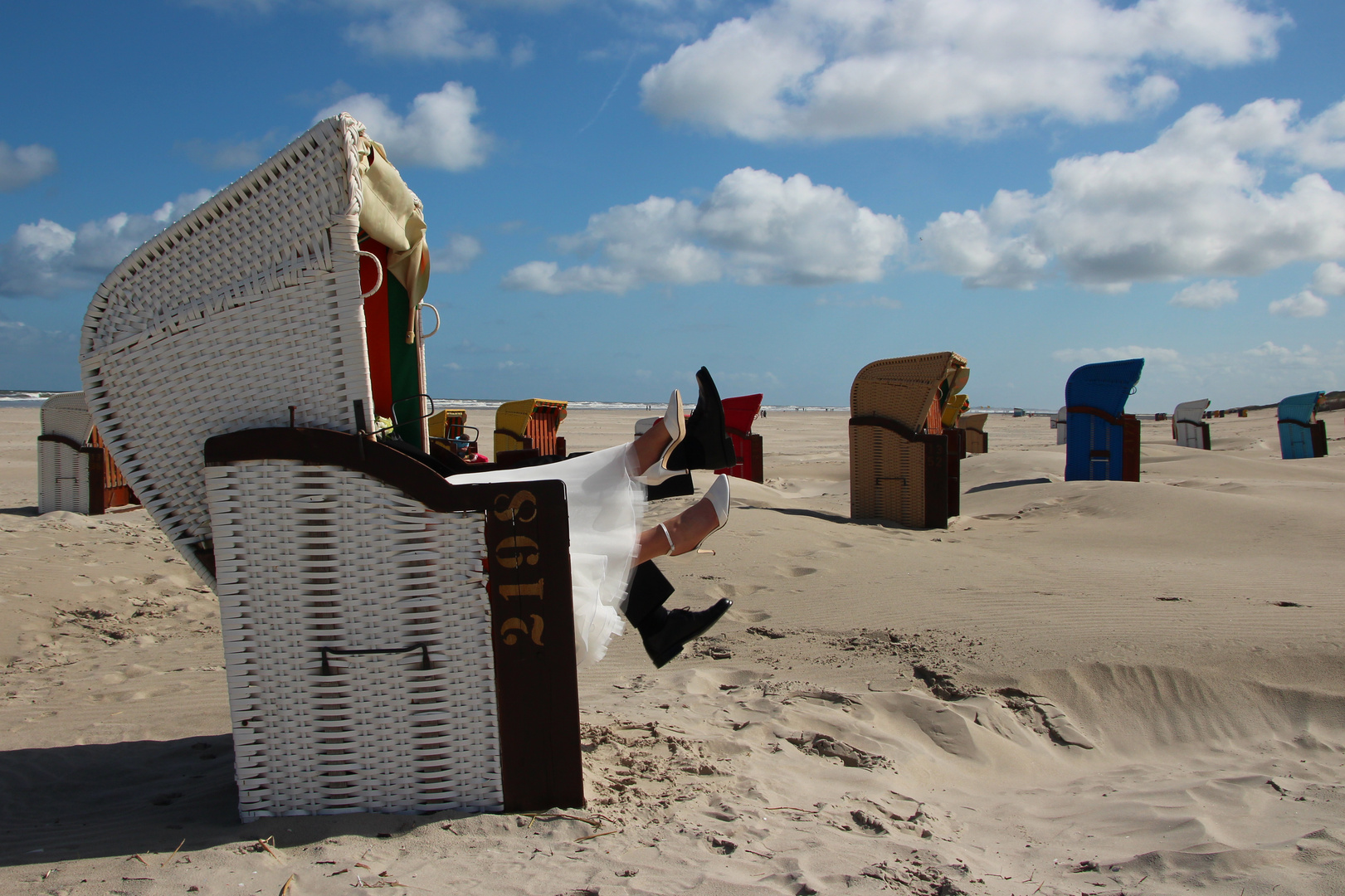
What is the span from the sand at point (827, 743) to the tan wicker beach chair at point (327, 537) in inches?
7.0

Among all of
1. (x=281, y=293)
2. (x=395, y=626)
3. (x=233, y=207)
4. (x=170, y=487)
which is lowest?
(x=395, y=626)

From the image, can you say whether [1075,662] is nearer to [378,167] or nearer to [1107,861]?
[1107,861]

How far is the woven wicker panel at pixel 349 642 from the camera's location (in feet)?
7.54

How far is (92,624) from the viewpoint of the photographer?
16.3 feet

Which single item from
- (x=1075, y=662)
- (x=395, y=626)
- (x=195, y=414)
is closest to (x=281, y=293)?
(x=195, y=414)

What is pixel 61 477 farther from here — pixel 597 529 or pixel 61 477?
pixel 597 529

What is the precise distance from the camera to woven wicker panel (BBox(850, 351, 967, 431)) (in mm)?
8898

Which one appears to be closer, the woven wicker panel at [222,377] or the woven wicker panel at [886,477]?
the woven wicker panel at [222,377]

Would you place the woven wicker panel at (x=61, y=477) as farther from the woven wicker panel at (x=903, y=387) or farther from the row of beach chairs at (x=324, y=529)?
the woven wicker panel at (x=903, y=387)

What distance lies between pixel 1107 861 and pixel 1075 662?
1.77m

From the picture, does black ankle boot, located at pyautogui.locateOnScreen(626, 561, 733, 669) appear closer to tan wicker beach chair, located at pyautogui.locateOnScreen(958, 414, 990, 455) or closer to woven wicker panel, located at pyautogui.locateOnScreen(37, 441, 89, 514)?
woven wicker panel, located at pyautogui.locateOnScreen(37, 441, 89, 514)

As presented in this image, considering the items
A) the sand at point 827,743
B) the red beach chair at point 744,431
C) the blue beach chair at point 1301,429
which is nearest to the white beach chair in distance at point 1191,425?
the blue beach chair at point 1301,429

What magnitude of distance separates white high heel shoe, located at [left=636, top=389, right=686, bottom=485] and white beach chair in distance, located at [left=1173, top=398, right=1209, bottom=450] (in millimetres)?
22185

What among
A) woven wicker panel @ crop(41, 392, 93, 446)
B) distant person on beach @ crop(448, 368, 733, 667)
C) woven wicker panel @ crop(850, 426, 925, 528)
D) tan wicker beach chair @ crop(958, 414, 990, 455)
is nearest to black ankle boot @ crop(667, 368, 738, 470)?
distant person on beach @ crop(448, 368, 733, 667)
